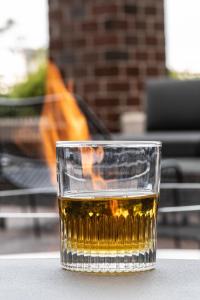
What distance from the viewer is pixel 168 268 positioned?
2.34 feet

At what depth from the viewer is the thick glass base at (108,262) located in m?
0.71

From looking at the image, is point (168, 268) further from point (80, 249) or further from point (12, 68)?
point (12, 68)

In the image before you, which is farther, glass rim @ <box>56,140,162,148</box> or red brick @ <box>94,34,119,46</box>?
red brick @ <box>94,34,119,46</box>

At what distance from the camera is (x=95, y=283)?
2.13ft

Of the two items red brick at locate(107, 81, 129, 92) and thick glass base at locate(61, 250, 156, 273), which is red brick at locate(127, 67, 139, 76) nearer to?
red brick at locate(107, 81, 129, 92)

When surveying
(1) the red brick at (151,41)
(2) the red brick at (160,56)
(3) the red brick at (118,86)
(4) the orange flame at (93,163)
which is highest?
(1) the red brick at (151,41)

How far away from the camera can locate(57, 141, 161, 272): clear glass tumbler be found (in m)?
0.72

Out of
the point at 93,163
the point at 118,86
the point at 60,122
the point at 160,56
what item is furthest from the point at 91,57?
the point at 93,163

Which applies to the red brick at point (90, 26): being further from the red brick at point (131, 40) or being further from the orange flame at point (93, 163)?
the orange flame at point (93, 163)

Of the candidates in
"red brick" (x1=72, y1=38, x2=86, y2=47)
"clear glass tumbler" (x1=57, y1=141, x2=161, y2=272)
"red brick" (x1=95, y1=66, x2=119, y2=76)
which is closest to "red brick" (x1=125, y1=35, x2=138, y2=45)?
"red brick" (x1=95, y1=66, x2=119, y2=76)

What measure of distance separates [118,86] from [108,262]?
555cm

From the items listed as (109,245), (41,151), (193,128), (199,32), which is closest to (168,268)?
(109,245)

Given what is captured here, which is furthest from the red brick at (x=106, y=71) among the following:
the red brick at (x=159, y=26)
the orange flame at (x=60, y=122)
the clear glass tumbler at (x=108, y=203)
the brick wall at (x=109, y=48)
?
→ the clear glass tumbler at (x=108, y=203)

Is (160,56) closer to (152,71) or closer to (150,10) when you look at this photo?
(152,71)
